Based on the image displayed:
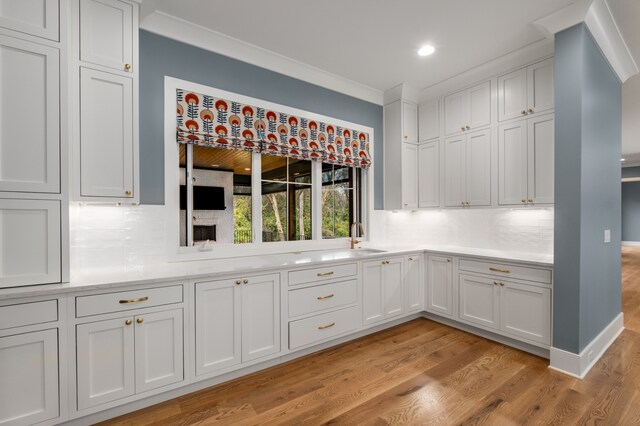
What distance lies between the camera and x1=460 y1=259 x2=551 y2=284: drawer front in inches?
106

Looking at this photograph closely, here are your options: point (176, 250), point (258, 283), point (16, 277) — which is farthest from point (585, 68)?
point (16, 277)

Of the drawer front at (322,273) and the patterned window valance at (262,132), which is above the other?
the patterned window valance at (262,132)

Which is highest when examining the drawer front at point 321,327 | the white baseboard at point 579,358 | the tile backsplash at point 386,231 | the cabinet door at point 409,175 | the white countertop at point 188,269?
the cabinet door at point 409,175

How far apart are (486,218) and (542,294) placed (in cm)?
125

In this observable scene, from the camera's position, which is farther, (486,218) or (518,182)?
(486,218)

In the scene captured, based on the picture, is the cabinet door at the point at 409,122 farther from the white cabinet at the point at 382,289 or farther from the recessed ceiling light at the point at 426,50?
the white cabinet at the point at 382,289

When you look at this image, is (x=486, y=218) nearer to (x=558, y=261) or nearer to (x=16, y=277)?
(x=558, y=261)

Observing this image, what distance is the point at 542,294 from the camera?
2.71m

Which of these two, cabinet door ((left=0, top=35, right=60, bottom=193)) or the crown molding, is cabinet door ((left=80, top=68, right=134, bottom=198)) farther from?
the crown molding

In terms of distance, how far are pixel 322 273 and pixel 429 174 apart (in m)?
2.15

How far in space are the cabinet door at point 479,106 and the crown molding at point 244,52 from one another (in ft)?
4.03

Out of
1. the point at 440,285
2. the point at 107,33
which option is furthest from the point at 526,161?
the point at 107,33

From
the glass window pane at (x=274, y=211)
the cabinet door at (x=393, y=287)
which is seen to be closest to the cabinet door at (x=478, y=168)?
the cabinet door at (x=393, y=287)

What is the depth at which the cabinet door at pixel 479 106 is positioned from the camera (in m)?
3.41
